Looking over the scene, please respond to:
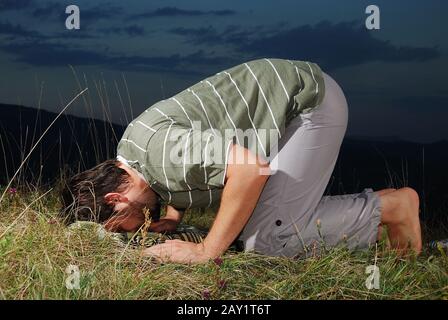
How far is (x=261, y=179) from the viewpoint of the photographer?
279 cm

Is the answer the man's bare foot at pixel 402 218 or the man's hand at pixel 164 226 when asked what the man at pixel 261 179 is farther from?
the man's hand at pixel 164 226

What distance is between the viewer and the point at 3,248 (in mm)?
2967

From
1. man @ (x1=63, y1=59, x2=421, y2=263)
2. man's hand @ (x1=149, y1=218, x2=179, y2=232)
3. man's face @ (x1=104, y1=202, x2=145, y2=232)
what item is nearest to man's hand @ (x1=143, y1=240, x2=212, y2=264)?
man @ (x1=63, y1=59, x2=421, y2=263)

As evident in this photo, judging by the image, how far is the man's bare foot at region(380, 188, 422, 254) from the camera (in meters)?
3.32

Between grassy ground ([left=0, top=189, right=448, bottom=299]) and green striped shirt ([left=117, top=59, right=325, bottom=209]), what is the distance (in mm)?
365

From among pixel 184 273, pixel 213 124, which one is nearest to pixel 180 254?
pixel 184 273

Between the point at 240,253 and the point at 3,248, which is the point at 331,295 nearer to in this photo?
the point at 240,253

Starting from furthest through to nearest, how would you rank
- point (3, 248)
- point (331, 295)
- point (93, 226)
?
point (93, 226) → point (3, 248) → point (331, 295)

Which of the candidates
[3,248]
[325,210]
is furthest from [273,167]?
[3,248]

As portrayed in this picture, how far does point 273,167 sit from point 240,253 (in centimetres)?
43

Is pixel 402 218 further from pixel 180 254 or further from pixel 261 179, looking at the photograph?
pixel 180 254

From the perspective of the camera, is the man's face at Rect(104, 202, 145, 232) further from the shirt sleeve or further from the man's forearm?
A: the man's forearm

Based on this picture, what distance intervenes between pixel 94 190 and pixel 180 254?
21.4 inches

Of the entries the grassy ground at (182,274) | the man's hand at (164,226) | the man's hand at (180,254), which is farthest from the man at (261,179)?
the man's hand at (164,226)
